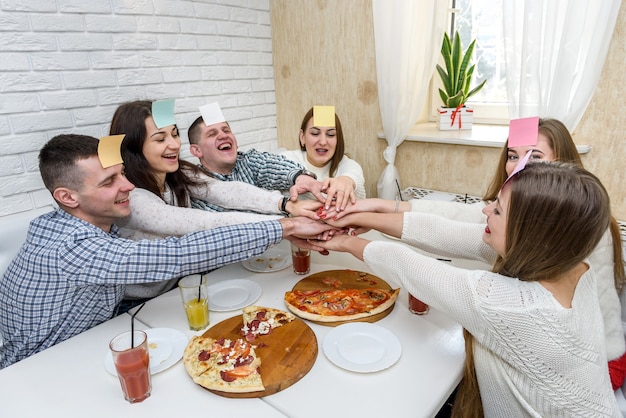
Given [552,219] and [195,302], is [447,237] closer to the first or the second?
[552,219]

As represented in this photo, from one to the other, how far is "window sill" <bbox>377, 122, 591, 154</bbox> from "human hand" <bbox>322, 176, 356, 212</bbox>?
2.53 ft

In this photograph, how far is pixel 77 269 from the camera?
4.07 feet

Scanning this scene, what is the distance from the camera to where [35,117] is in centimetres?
199

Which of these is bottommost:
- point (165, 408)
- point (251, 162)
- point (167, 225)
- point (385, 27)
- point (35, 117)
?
point (165, 408)

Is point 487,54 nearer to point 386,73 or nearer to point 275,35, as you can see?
point 386,73

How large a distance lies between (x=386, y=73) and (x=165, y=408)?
2139 millimetres

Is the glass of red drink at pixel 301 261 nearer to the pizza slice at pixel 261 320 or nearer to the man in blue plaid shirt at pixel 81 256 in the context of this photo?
the man in blue plaid shirt at pixel 81 256

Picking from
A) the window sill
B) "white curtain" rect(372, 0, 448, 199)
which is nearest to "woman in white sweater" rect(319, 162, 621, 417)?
the window sill

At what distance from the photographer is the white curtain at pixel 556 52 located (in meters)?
1.86

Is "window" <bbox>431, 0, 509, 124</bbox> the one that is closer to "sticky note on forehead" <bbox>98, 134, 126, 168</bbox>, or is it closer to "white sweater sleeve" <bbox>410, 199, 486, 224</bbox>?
"white sweater sleeve" <bbox>410, 199, 486, 224</bbox>

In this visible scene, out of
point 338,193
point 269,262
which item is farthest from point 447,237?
point 269,262

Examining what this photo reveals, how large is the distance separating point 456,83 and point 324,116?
3.16ft

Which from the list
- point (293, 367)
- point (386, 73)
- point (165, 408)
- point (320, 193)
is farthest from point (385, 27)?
point (165, 408)

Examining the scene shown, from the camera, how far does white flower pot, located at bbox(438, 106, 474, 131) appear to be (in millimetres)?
2523
